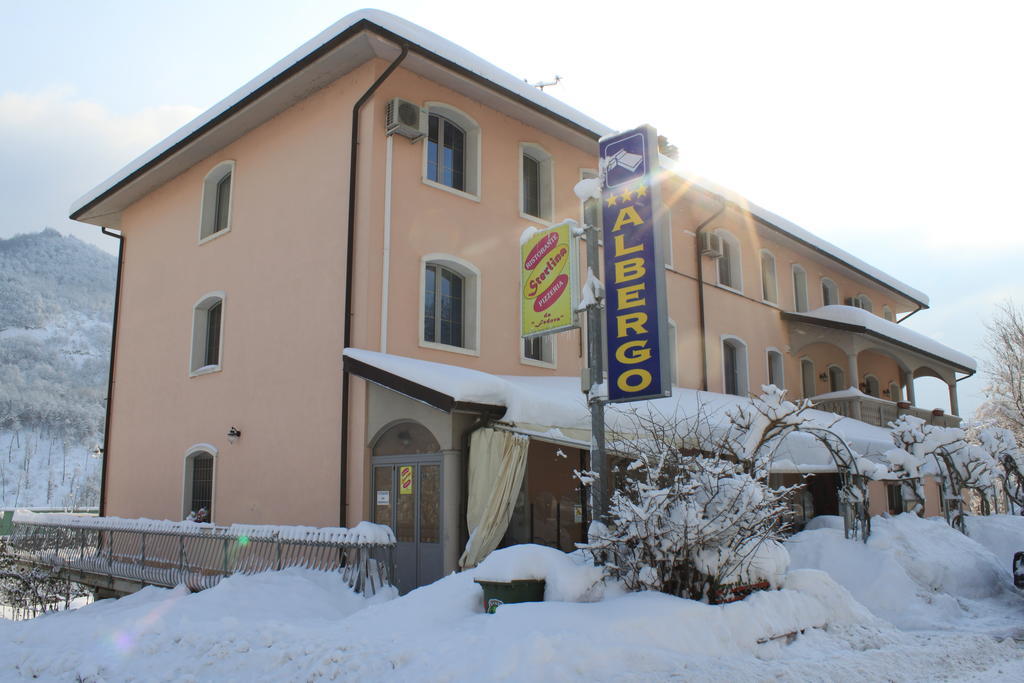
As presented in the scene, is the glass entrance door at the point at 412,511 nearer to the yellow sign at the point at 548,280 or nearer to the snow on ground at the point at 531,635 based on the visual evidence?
the snow on ground at the point at 531,635

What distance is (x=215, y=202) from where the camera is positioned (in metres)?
16.5

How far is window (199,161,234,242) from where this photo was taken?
1619 cm

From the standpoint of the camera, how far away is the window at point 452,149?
1366 centimetres

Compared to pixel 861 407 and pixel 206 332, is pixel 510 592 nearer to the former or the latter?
pixel 206 332

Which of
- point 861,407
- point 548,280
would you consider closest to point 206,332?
point 548,280

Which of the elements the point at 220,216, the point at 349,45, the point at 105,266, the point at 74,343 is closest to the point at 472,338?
the point at 349,45

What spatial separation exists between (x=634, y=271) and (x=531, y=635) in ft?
12.8

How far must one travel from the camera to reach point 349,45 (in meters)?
12.5

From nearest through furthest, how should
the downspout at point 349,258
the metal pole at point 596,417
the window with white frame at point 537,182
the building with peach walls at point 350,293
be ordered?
the metal pole at point 596,417, the building with peach walls at point 350,293, the downspout at point 349,258, the window with white frame at point 537,182

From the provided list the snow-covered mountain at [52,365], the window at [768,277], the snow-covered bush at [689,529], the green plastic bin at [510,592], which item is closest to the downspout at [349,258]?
the green plastic bin at [510,592]

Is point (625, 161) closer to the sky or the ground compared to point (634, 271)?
closer to the sky

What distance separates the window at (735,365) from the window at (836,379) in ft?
18.4

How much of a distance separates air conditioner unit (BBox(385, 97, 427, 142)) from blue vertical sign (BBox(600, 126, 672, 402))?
4702 millimetres

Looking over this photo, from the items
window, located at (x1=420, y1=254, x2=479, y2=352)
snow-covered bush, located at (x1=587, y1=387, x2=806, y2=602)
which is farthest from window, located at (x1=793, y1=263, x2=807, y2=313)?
snow-covered bush, located at (x1=587, y1=387, x2=806, y2=602)
